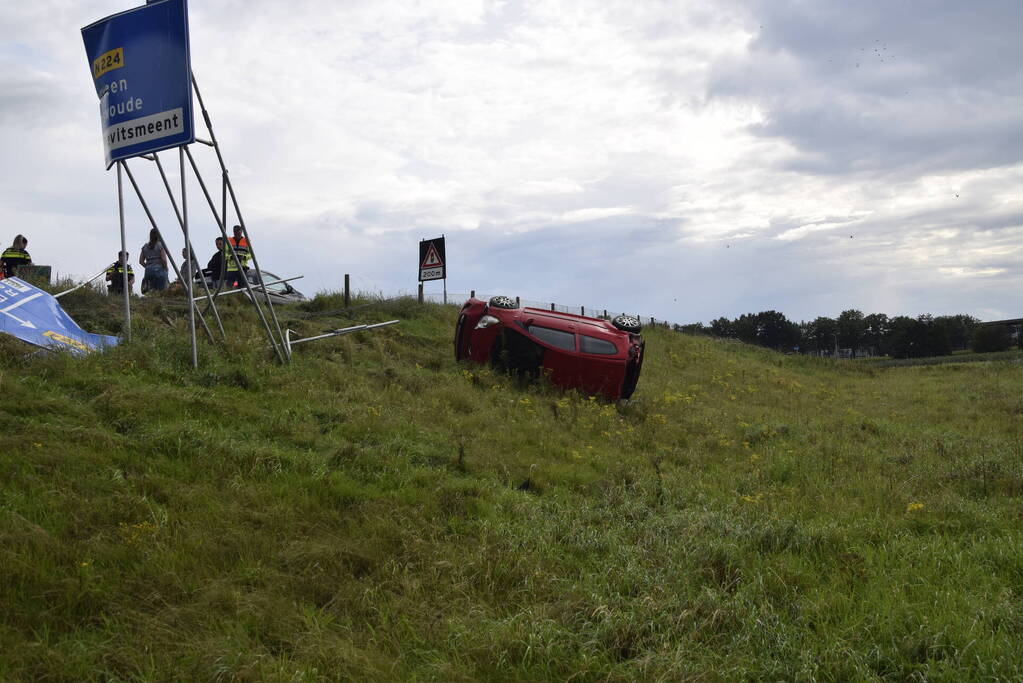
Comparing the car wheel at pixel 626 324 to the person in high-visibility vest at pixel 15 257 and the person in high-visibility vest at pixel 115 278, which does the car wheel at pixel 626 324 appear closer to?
the person in high-visibility vest at pixel 115 278

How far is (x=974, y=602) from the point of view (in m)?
4.85

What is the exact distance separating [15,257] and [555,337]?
37.2ft

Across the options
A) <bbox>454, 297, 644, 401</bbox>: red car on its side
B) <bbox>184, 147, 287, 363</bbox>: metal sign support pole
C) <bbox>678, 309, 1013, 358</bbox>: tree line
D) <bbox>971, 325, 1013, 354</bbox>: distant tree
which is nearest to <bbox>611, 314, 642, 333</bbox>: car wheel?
<bbox>454, 297, 644, 401</bbox>: red car on its side

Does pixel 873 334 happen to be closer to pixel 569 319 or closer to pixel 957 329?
pixel 957 329

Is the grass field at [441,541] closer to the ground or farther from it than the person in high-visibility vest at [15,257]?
closer to the ground

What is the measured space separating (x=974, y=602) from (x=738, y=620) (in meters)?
1.59

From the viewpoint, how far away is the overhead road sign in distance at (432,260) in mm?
22094

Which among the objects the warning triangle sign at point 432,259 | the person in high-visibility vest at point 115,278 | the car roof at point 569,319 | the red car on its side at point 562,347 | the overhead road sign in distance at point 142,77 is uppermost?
the overhead road sign in distance at point 142,77

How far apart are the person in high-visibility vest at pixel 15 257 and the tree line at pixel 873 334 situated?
63717 millimetres

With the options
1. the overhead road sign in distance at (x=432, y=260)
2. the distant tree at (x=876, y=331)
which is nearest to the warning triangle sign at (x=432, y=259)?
the overhead road sign in distance at (x=432, y=260)

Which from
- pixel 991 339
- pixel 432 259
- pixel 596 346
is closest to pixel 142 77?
pixel 596 346

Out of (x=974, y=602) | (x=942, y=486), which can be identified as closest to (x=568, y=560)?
(x=974, y=602)

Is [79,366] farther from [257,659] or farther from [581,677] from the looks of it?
[581,677]

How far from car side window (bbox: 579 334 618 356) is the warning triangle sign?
9301 millimetres
